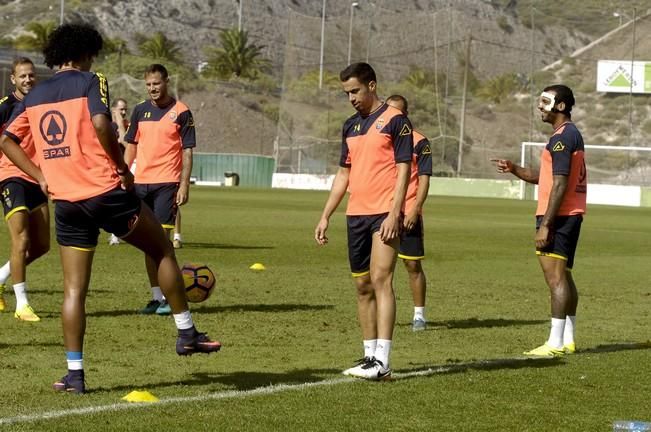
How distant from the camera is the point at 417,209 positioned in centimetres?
1205

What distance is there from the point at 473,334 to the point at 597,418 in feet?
14.2

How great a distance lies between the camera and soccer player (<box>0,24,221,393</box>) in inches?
331

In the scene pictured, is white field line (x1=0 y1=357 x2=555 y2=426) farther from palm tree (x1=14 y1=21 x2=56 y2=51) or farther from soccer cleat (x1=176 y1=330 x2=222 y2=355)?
palm tree (x1=14 y1=21 x2=56 y2=51)

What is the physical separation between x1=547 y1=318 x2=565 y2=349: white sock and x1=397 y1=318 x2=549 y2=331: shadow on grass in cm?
188

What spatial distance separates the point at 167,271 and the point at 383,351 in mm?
1593

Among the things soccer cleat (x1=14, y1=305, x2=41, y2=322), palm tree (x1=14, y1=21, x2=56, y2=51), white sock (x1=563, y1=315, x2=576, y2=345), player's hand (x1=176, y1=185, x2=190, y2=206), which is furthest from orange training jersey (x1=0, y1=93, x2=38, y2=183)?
palm tree (x1=14, y1=21, x2=56, y2=51)

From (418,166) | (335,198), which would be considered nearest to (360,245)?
(335,198)

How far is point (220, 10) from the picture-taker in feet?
571

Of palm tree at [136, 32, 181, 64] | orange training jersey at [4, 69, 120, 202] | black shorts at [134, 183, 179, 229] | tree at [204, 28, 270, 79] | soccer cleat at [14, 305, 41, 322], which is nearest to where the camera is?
orange training jersey at [4, 69, 120, 202]

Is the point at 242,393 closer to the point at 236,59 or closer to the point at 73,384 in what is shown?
the point at 73,384

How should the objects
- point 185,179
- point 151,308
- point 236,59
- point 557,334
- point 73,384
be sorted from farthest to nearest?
point 236,59, point 185,179, point 151,308, point 557,334, point 73,384

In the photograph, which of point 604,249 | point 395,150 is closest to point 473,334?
point 395,150

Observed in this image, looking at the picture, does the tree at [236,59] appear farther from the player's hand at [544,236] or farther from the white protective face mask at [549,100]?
the player's hand at [544,236]

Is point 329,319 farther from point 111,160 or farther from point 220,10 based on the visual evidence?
point 220,10
